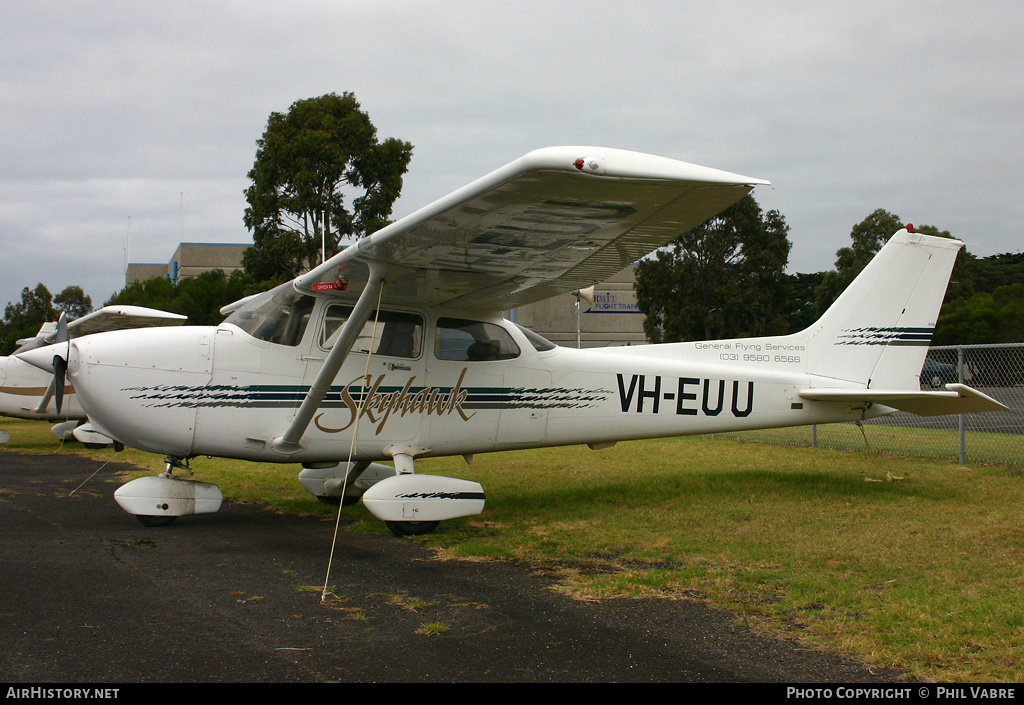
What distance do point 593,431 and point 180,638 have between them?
15.0 feet

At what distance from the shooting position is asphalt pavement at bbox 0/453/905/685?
3070 millimetres

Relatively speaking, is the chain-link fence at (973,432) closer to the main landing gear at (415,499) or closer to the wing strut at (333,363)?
the main landing gear at (415,499)

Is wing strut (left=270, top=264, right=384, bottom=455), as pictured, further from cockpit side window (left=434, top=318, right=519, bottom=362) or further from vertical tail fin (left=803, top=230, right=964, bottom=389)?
vertical tail fin (left=803, top=230, right=964, bottom=389)

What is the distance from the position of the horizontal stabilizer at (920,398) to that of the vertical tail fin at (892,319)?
259mm

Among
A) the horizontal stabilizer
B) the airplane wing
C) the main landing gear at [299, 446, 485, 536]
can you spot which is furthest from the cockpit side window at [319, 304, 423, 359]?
the horizontal stabilizer

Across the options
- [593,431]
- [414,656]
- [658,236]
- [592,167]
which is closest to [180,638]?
[414,656]

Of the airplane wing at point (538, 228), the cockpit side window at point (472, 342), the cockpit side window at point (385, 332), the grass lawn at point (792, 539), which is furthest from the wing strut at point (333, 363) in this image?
the grass lawn at point (792, 539)

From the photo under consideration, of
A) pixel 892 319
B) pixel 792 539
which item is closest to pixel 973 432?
pixel 892 319

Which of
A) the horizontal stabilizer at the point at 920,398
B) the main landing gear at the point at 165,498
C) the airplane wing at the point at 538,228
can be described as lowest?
the main landing gear at the point at 165,498

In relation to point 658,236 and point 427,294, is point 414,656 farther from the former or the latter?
point 427,294

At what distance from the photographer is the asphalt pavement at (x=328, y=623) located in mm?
3070

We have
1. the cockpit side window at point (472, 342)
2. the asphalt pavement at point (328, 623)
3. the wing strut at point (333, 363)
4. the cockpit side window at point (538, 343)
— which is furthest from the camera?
the cockpit side window at point (538, 343)

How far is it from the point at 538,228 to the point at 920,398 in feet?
15.3

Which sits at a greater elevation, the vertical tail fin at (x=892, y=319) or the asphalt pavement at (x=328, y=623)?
the vertical tail fin at (x=892, y=319)
